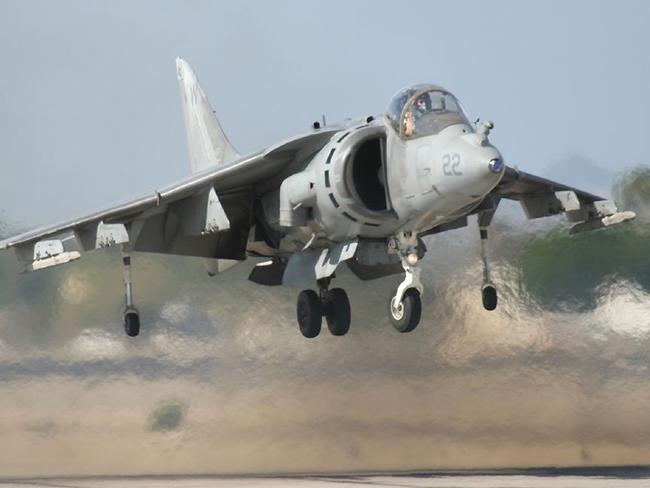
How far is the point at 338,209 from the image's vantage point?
73.4 feet

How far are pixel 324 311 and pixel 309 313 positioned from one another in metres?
0.20

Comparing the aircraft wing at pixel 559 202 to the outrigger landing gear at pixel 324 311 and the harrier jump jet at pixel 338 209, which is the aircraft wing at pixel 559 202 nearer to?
the harrier jump jet at pixel 338 209

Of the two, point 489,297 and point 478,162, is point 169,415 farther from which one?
point 478,162

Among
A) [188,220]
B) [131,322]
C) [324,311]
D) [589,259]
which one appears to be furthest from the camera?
[589,259]

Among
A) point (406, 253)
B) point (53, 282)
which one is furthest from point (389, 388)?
point (53, 282)

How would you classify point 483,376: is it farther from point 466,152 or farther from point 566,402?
point 466,152

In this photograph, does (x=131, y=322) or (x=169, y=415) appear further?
(x=169, y=415)

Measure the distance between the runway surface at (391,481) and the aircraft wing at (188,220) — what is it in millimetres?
2788

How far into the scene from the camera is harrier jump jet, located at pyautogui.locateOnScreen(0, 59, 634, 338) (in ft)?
70.8

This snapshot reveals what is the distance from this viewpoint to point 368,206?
22547mm

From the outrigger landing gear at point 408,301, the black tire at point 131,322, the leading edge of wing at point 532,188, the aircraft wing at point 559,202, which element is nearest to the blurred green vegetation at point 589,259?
the aircraft wing at point 559,202

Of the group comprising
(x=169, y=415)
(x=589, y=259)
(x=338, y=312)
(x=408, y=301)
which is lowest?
(x=169, y=415)

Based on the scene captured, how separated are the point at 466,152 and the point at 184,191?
4.17 meters

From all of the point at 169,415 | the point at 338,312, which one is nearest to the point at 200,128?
the point at 169,415
